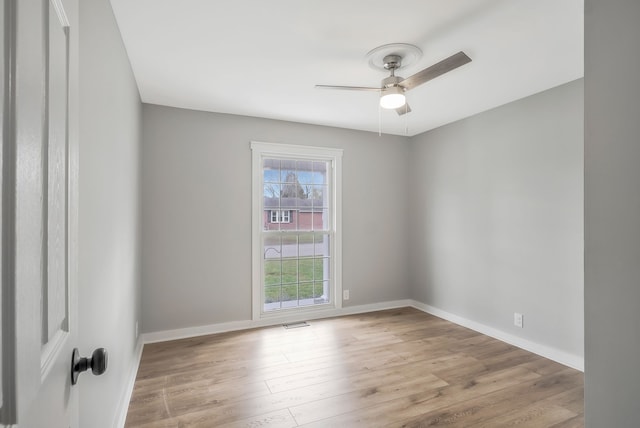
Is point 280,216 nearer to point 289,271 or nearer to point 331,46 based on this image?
point 289,271

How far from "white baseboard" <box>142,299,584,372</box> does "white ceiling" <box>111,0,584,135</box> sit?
7.99 ft

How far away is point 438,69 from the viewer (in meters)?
2.13

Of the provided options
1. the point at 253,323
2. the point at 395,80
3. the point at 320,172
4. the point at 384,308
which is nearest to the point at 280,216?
the point at 320,172

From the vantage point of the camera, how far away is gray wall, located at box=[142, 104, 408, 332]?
354cm

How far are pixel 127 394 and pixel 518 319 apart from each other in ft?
11.7

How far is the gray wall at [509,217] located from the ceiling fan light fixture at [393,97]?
5.50 feet

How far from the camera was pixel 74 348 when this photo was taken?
83 cm

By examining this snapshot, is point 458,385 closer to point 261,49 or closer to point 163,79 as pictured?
point 261,49

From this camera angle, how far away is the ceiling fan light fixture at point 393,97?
2393 mm

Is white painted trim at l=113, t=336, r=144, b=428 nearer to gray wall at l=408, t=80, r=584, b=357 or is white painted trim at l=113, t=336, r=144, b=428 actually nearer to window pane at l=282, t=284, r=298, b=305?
window pane at l=282, t=284, r=298, b=305

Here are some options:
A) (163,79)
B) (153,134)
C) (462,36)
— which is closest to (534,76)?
(462,36)

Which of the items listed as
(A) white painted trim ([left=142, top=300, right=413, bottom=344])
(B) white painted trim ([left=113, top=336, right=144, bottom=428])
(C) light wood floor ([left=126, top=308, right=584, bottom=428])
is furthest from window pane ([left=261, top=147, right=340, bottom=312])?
(B) white painted trim ([left=113, top=336, right=144, bottom=428])
